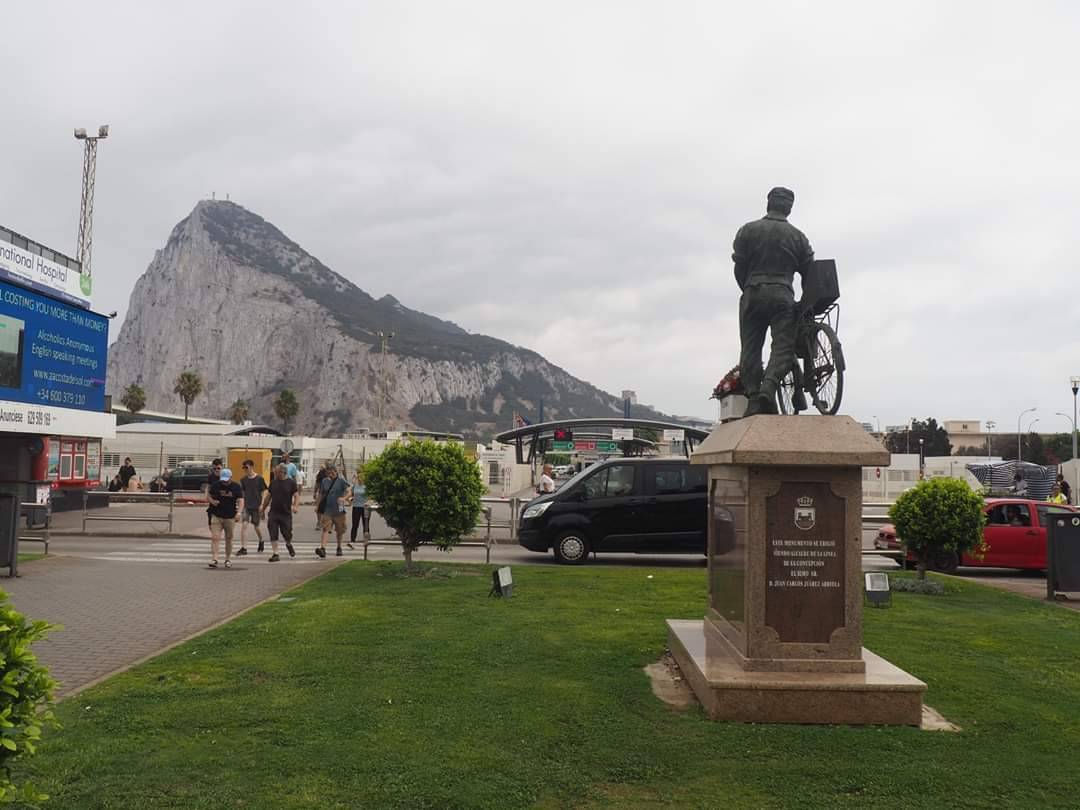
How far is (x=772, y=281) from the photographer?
6.88 m

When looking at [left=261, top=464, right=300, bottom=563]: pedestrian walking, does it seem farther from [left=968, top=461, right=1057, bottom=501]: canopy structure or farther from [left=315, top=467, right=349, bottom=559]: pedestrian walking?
[left=968, top=461, right=1057, bottom=501]: canopy structure

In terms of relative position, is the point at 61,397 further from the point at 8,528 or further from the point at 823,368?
the point at 823,368

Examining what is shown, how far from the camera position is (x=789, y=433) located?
6.03m

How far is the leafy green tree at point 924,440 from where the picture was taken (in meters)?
91.0

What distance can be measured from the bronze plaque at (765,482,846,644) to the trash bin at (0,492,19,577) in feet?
34.3

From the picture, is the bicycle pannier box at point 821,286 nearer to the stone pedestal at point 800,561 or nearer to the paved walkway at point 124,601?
the stone pedestal at point 800,561

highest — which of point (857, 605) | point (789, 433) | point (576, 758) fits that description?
point (789, 433)

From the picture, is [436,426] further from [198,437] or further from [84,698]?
[84,698]

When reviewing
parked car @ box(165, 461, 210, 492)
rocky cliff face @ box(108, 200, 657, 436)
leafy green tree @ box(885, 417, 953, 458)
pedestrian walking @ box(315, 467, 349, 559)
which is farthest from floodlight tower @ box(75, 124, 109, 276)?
rocky cliff face @ box(108, 200, 657, 436)

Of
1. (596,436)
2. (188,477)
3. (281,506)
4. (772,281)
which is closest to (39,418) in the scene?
(281,506)

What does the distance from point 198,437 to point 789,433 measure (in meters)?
37.3

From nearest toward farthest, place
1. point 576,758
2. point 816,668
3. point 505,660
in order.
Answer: point 576,758 → point 816,668 → point 505,660

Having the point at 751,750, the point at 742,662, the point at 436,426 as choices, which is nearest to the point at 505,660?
the point at 742,662

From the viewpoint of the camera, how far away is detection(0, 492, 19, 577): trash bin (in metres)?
12.0
